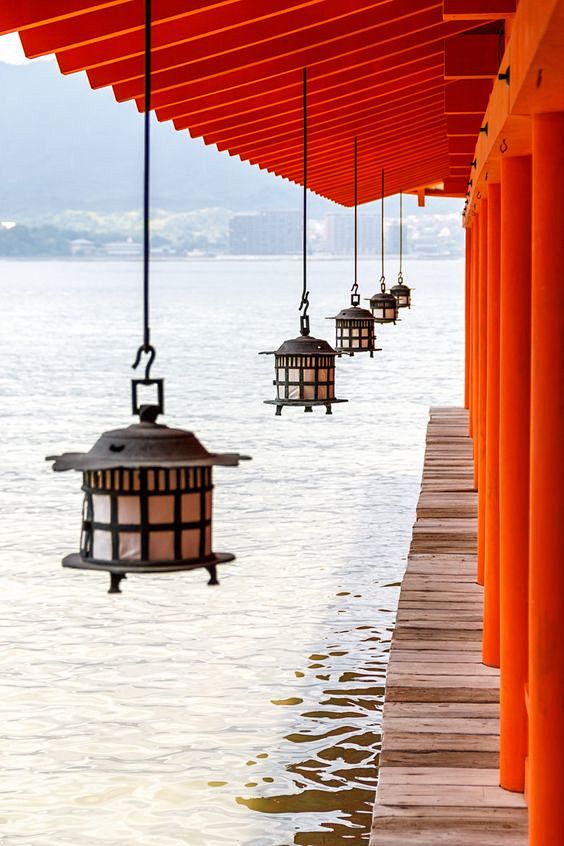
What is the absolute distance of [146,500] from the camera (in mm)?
3520

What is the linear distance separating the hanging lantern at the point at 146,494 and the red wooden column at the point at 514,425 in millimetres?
2218

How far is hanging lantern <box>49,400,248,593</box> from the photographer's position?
3.47 m

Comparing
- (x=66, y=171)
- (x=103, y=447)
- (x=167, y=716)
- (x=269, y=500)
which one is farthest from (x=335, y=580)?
(x=66, y=171)

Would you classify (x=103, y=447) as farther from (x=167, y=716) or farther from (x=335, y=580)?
(x=335, y=580)

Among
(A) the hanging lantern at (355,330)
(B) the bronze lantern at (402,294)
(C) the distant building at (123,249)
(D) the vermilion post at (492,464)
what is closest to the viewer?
(D) the vermilion post at (492,464)

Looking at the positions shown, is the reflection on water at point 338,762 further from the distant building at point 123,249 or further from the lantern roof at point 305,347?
the distant building at point 123,249

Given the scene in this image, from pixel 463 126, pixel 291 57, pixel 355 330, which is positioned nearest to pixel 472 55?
pixel 291 57

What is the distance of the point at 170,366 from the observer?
57.1 meters

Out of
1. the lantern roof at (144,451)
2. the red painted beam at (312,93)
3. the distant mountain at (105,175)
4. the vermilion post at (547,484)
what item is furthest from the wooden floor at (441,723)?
the distant mountain at (105,175)

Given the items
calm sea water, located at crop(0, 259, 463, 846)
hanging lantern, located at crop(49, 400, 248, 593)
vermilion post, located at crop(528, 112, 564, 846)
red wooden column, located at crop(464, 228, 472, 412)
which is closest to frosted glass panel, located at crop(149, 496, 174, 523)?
hanging lantern, located at crop(49, 400, 248, 593)

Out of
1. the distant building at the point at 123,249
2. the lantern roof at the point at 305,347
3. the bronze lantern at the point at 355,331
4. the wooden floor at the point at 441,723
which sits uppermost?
the distant building at the point at 123,249

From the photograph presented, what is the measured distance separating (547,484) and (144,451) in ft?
4.05

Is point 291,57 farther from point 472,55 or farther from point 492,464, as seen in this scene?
point 492,464

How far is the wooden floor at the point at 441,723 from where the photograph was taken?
514cm
